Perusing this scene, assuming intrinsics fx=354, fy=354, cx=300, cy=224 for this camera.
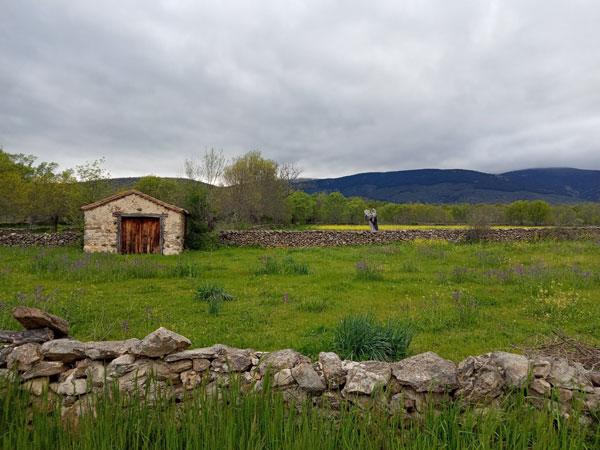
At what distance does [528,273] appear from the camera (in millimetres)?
12453

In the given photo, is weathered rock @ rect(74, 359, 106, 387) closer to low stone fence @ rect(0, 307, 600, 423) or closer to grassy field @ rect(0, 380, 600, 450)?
low stone fence @ rect(0, 307, 600, 423)

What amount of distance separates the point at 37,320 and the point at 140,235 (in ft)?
60.7

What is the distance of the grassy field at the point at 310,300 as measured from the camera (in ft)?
22.7

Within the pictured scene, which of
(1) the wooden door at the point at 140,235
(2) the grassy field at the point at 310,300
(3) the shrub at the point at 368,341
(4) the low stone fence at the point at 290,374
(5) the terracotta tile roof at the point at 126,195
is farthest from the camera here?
(1) the wooden door at the point at 140,235

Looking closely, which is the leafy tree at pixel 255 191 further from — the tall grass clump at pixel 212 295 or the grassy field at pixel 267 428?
the grassy field at pixel 267 428

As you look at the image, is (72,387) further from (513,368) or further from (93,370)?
(513,368)

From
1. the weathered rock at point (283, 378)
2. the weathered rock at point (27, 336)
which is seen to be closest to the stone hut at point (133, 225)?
the weathered rock at point (27, 336)

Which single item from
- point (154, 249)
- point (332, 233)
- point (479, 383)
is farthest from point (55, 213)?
point (479, 383)

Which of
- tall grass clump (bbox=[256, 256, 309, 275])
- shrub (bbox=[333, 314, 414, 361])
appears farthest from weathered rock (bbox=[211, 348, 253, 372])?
tall grass clump (bbox=[256, 256, 309, 275])

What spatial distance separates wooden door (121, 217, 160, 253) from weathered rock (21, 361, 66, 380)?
1880 cm

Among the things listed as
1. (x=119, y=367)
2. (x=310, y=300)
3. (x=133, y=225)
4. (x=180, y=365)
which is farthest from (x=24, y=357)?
(x=133, y=225)

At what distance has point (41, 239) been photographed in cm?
2316

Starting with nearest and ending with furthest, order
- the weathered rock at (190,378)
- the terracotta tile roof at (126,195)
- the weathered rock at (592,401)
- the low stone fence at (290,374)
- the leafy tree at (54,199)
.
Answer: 1. the weathered rock at (592,401)
2. the low stone fence at (290,374)
3. the weathered rock at (190,378)
4. the terracotta tile roof at (126,195)
5. the leafy tree at (54,199)

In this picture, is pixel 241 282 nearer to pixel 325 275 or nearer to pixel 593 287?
pixel 325 275
